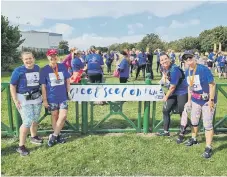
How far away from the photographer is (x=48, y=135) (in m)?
6.25

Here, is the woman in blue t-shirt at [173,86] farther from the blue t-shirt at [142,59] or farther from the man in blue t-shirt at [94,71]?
the blue t-shirt at [142,59]

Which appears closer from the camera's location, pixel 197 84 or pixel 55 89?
pixel 197 84

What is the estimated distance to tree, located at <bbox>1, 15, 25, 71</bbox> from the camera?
983 inches

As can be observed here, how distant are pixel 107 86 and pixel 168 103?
129 centimetres

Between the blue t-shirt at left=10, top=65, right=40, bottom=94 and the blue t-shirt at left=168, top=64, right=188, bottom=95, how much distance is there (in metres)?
2.51

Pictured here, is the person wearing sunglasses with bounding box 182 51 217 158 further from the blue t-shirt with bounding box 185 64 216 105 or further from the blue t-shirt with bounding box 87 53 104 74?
the blue t-shirt with bounding box 87 53 104 74

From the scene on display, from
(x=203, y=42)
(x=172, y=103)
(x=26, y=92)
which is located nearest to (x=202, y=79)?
(x=172, y=103)

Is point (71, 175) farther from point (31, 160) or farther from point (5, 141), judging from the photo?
point (5, 141)

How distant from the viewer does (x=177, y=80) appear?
18.4 ft

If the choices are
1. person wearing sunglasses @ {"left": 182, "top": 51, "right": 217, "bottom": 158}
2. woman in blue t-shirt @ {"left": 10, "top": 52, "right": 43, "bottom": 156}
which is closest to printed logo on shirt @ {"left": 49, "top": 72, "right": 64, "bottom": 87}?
woman in blue t-shirt @ {"left": 10, "top": 52, "right": 43, "bottom": 156}

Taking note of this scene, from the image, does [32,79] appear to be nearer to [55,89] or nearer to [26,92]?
[26,92]

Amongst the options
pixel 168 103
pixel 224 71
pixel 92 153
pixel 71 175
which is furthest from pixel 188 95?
pixel 224 71

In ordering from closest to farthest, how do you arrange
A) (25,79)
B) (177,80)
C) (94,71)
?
(25,79) < (177,80) < (94,71)

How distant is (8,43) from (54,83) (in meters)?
21.8
